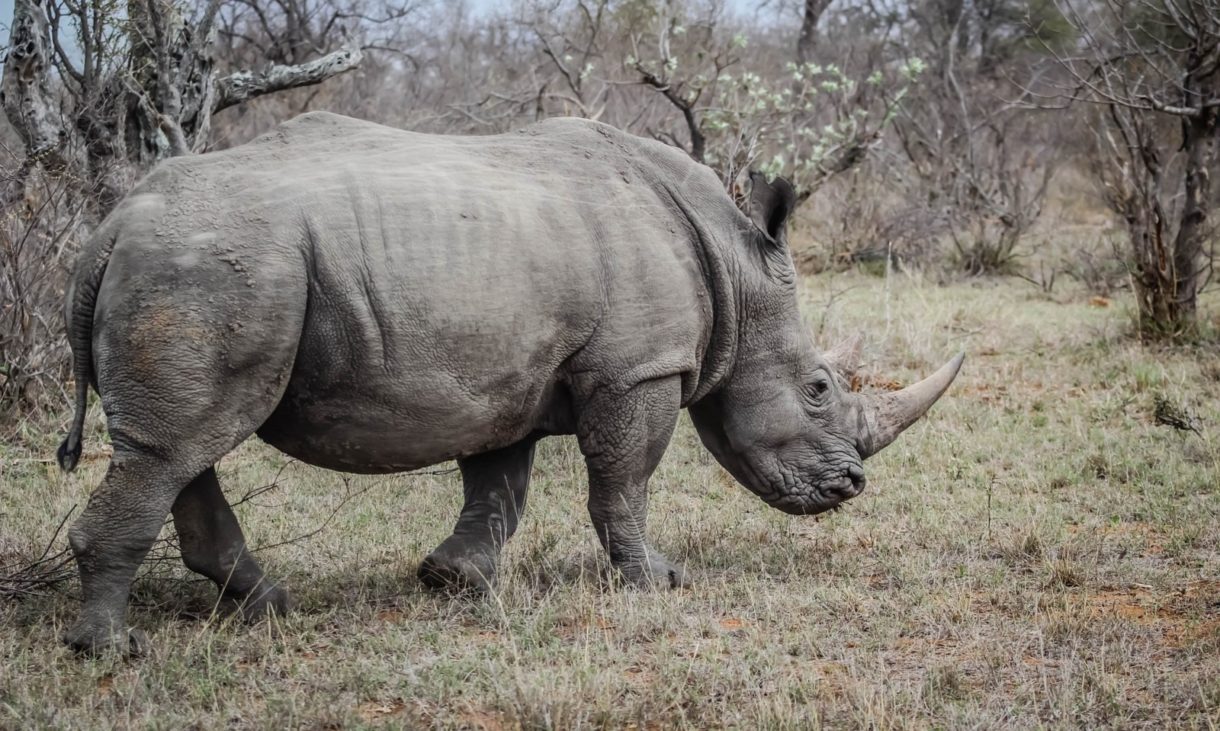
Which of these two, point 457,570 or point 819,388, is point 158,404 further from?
point 819,388

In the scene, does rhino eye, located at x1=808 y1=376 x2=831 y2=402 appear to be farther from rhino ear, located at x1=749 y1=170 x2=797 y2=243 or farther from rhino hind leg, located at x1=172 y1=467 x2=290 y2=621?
rhino hind leg, located at x1=172 y1=467 x2=290 y2=621

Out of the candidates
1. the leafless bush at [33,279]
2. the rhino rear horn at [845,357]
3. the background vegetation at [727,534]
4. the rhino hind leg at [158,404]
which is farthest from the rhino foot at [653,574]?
the leafless bush at [33,279]

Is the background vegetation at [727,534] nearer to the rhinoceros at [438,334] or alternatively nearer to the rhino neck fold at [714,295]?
the rhinoceros at [438,334]

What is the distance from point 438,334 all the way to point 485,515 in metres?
1.27

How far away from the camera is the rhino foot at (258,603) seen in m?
4.79

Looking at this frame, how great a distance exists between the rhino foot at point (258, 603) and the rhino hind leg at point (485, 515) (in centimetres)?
56

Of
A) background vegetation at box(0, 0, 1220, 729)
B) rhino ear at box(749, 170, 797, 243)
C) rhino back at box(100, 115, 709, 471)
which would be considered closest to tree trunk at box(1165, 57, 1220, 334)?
background vegetation at box(0, 0, 1220, 729)

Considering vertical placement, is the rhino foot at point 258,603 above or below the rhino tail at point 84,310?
below

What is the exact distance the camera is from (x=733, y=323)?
17.3 ft

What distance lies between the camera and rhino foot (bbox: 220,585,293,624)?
4785mm

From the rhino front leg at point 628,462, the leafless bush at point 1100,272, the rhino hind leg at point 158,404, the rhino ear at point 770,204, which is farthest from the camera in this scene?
the leafless bush at point 1100,272

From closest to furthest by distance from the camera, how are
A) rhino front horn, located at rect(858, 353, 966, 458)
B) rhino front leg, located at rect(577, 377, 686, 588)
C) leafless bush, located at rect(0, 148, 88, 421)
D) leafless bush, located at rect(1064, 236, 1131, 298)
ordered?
rhino front leg, located at rect(577, 377, 686, 588) < rhino front horn, located at rect(858, 353, 966, 458) < leafless bush, located at rect(0, 148, 88, 421) < leafless bush, located at rect(1064, 236, 1131, 298)

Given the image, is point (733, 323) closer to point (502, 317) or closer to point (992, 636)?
point (502, 317)

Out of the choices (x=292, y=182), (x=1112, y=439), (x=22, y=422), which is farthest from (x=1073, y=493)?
(x=22, y=422)
